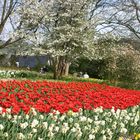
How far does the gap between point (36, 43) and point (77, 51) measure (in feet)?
8.45

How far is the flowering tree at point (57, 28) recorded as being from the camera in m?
23.7

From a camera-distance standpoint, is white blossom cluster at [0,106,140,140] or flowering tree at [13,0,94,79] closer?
white blossom cluster at [0,106,140,140]

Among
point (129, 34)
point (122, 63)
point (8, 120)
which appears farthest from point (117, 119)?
point (129, 34)

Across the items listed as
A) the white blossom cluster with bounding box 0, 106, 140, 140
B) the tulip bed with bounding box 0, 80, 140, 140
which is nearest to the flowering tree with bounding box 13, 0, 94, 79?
the tulip bed with bounding box 0, 80, 140, 140

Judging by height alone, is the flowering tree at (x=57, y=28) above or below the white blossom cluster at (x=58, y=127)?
above

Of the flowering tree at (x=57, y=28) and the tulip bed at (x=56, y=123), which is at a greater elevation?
the flowering tree at (x=57, y=28)

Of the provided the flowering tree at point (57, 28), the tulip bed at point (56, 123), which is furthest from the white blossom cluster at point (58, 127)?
the flowering tree at point (57, 28)

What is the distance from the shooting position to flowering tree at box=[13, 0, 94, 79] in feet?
77.8

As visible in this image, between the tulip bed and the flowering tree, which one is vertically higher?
the flowering tree

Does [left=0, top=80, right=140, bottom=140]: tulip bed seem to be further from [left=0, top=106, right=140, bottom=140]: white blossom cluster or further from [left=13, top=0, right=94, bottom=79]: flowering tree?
[left=13, top=0, right=94, bottom=79]: flowering tree

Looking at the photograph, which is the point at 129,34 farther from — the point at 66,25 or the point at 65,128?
the point at 65,128

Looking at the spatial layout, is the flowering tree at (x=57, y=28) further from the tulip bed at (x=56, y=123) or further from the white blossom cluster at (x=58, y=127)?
the white blossom cluster at (x=58, y=127)

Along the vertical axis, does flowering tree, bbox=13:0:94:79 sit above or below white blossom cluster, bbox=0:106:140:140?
above

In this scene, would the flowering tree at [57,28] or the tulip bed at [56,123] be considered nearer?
the tulip bed at [56,123]
